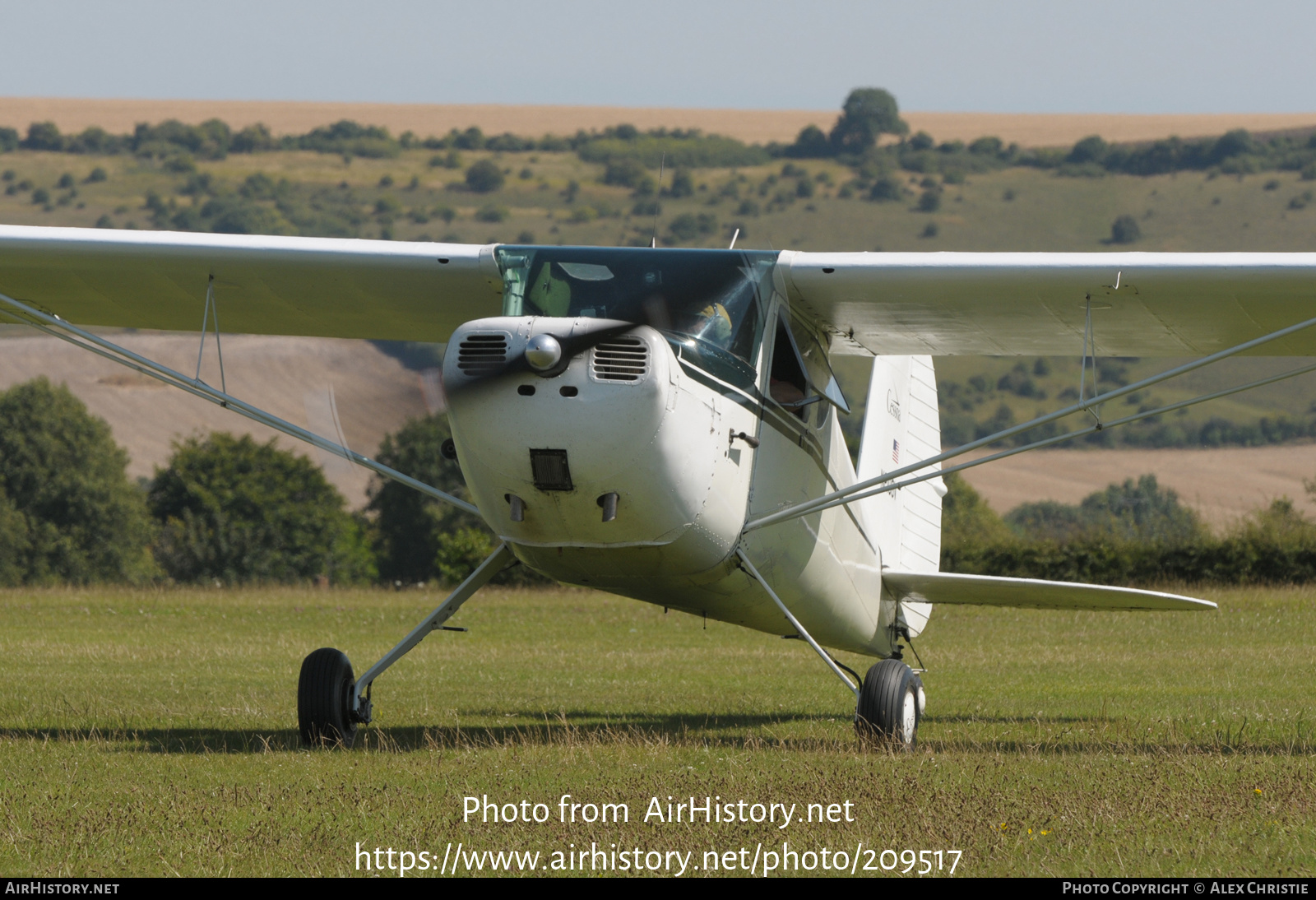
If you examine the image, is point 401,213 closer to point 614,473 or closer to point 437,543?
point 437,543

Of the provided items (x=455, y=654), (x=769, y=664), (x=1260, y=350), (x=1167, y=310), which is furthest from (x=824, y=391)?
(x=455, y=654)

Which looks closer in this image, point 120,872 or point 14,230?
point 120,872

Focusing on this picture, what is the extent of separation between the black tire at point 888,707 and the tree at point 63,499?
5207cm

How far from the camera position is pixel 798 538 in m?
9.48

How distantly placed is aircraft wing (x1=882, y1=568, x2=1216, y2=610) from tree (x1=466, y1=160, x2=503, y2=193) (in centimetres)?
13068

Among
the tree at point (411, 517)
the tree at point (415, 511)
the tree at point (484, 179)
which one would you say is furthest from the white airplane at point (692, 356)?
the tree at point (484, 179)

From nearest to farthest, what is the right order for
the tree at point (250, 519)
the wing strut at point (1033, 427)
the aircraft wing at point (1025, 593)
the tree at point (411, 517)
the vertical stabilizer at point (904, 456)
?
the wing strut at point (1033, 427) < the aircraft wing at point (1025, 593) < the vertical stabilizer at point (904, 456) < the tree at point (250, 519) < the tree at point (411, 517)

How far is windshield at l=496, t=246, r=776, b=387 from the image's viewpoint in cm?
793

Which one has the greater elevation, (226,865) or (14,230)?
(14,230)

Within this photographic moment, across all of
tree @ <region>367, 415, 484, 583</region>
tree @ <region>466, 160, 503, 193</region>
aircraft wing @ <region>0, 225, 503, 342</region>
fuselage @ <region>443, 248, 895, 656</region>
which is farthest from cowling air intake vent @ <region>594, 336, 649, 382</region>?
tree @ <region>466, 160, 503, 193</region>

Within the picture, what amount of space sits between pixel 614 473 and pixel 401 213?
123 meters

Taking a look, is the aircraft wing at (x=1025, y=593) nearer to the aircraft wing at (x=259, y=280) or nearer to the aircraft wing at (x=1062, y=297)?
the aircraft wing at (x=1062, y=297)

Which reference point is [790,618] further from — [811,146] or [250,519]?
[811,146]

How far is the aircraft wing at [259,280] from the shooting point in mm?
9750
